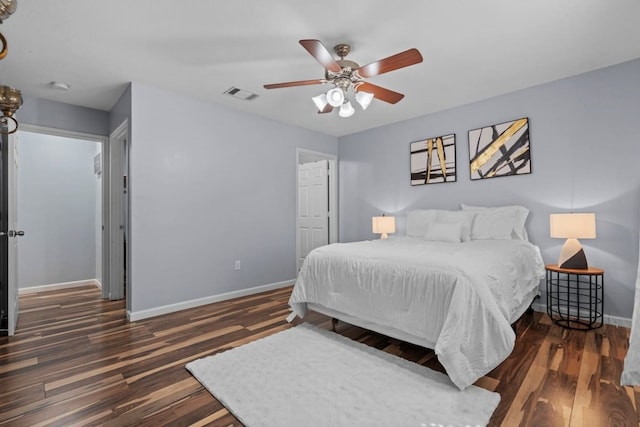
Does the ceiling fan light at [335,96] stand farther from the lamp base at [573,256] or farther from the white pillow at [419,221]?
the lamp base at [573,256]

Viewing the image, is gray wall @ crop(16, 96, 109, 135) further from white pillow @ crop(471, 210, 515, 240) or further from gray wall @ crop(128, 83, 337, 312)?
white pillow @ crop(471, 210, 515, 240)

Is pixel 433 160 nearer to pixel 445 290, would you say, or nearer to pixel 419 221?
pixel 419 221

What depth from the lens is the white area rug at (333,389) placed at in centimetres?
163

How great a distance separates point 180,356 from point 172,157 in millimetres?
2140

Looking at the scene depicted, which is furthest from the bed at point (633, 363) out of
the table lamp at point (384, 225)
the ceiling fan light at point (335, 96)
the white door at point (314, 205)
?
the white door at point (314, 205)

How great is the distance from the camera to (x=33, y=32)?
231cm

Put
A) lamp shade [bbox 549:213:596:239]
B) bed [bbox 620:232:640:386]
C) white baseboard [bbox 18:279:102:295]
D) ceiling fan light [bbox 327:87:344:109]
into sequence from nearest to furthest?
bed [bbox 620:232:640:386] < ceiling fan light [bbox 327:87:344:109] < lamp shade [bbox 549:213:596:239] < white baseboard [bbox 18:279:102:295]

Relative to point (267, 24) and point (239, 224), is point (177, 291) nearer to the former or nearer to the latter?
point (239, 224)

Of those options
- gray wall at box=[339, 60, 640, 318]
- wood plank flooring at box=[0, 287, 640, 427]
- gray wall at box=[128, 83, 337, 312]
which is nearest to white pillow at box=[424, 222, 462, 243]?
gray wall at box=[339, 60, 640, 318]

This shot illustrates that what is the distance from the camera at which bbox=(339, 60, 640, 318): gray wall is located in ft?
9.52

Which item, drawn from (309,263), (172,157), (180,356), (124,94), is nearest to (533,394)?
→ (309,263)

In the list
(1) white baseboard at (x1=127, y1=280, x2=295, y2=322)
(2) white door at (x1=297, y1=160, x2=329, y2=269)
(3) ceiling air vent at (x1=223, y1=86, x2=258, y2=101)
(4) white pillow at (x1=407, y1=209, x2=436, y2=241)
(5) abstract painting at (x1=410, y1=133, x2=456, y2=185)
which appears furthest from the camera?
(2) white door at (x1=297, y1=160, x2=329, y2=269)

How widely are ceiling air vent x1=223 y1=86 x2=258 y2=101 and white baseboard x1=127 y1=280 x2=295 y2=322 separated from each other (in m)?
2.41

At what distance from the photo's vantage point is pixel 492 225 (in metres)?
3.42
